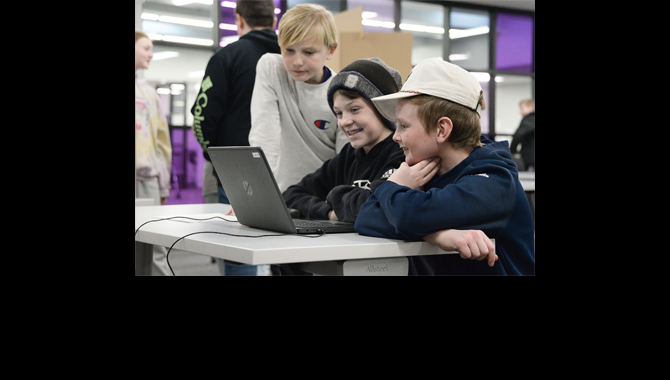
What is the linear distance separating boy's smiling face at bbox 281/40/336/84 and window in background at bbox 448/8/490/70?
20.8 feet

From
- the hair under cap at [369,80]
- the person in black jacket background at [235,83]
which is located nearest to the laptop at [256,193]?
the hair under cap at [369,80]

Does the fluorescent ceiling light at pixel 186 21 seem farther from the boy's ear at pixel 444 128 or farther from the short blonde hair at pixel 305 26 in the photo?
the boy's ear at pixel 444 128

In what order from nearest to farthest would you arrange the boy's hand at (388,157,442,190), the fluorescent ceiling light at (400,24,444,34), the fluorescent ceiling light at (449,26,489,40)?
the boy's hand at (388,157,442,190), the fluorescent ceiling light at (400,24,444,34), the fluorescent ceiling light at (449,26,489,40)

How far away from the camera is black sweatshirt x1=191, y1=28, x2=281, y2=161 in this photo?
2.52 m

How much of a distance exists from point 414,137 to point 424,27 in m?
6.91

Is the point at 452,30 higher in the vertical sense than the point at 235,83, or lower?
higher

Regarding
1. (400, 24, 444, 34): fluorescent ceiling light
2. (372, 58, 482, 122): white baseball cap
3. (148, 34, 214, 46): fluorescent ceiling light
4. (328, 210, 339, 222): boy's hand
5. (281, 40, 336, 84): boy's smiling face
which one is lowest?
(328, 210, 339, 222): boy's hand

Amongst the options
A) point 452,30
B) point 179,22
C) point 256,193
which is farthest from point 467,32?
point 256,193

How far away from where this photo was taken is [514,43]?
28.5 ft

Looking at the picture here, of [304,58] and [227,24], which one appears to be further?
Result: [227,24]

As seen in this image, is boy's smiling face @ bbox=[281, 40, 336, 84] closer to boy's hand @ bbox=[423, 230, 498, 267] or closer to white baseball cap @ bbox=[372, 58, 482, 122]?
white baseball cap @ bbox=[372, 58, 482, 122]

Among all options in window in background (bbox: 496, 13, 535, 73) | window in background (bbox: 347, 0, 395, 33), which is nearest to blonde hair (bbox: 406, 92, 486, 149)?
window in background (bbox: 347, 0, 395, 33)

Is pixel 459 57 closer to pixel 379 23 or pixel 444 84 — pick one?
pixel 379 23

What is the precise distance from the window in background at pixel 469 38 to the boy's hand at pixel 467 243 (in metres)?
7.11
